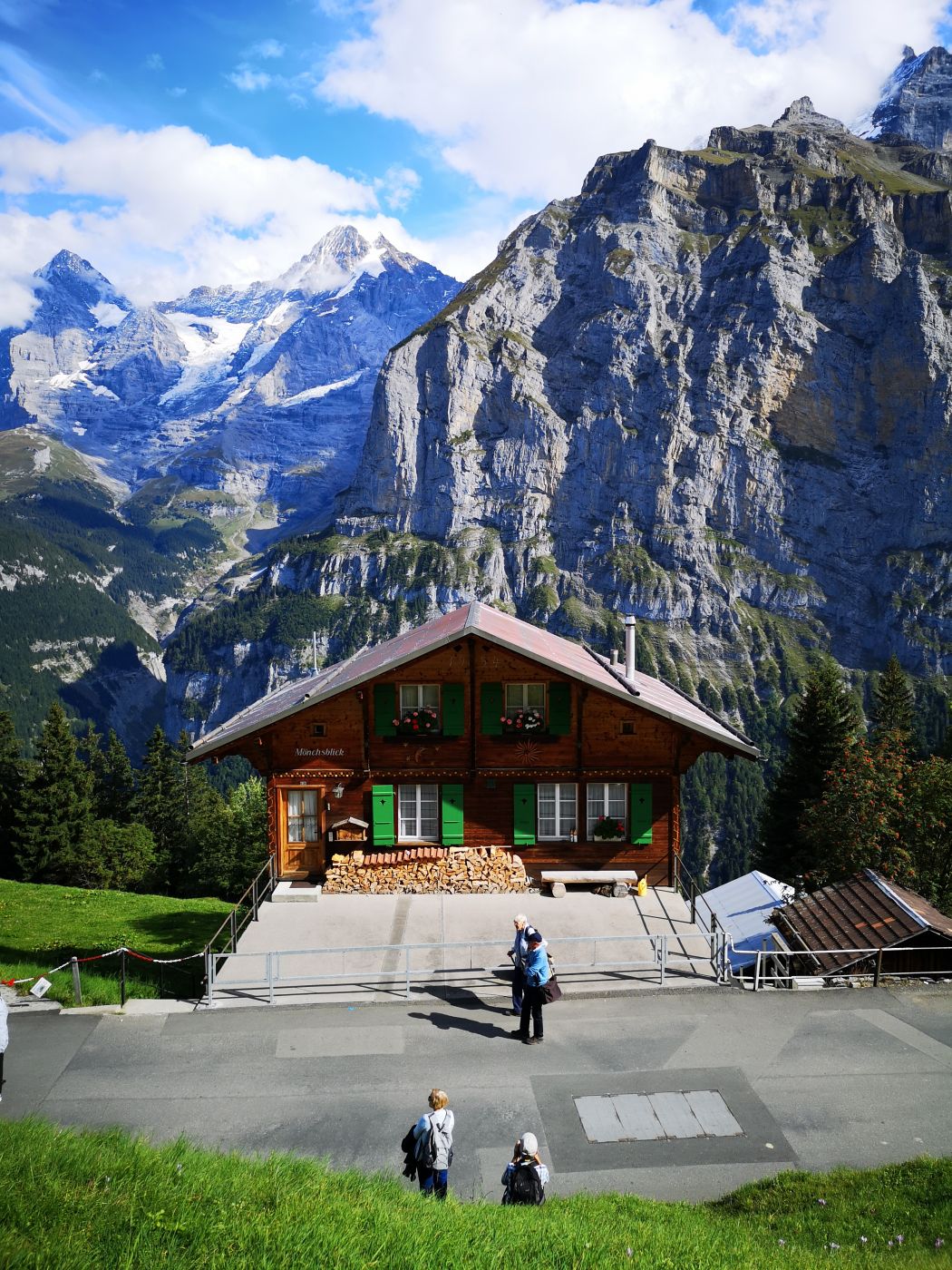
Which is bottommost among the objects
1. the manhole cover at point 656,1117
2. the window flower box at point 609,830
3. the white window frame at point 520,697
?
the manhole cover at point 656,1117

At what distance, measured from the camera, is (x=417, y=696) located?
25.1m

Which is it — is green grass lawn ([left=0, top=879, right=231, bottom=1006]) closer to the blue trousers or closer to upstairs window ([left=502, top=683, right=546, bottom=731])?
the blue trousers

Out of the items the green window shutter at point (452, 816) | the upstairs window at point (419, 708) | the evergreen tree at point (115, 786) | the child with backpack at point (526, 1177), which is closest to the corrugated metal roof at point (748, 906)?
the green window shutter at point (452, 816)

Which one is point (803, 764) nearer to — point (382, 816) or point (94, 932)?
point (382, 816)

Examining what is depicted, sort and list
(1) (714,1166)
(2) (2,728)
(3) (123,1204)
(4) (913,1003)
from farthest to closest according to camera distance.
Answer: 1. (2) (2,728)
2. (4) (913,1003)
3. (1) (714,1166)
4. (3) (123,1204)

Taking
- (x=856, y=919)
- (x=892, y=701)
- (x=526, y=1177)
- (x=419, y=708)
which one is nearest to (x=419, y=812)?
(x=419, y=708)

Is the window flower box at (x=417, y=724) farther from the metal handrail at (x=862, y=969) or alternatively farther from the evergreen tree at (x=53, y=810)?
the evergreen tree at (x=53, y=810)

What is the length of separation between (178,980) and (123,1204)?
17.6 metres

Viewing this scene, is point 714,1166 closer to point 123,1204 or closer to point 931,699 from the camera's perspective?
point 123,1204

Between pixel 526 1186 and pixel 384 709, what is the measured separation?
15.6 m

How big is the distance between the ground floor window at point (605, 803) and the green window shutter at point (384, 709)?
622 centimetres

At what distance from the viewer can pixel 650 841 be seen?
24906 millimetres

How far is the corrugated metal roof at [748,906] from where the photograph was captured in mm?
32219

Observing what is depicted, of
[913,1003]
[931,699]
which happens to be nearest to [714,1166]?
[913,1003]
